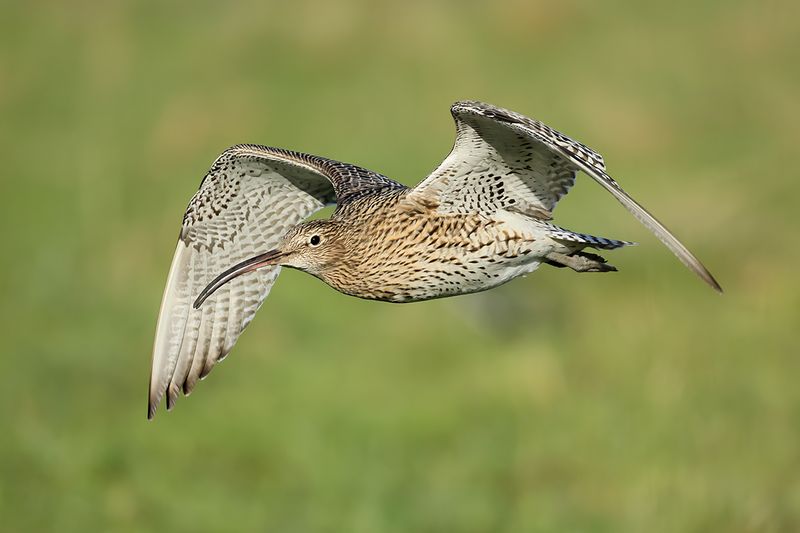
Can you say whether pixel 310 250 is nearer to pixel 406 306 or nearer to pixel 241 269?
pixel 241 269

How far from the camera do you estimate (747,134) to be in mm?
25672

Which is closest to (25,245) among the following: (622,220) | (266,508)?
(266,508)

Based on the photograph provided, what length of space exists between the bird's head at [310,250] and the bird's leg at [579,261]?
1.44m

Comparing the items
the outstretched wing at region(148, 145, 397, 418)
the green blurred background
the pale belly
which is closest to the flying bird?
the pale belly

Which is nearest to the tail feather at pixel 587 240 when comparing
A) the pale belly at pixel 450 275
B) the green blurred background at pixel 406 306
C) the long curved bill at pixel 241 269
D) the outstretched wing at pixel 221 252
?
the pale belly at pixel 450 275

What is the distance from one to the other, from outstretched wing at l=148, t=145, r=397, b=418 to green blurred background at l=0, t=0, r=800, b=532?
15.7 feet

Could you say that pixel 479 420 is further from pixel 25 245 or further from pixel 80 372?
pixel 25 245

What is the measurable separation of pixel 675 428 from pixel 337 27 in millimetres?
9399

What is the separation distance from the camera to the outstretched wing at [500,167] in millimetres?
10391

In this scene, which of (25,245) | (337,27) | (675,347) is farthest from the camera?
(337,27)

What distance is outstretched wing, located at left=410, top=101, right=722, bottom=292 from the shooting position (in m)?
10.4

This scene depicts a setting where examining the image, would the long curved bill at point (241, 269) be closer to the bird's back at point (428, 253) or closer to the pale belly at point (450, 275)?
the bird's back at point (428, 253)

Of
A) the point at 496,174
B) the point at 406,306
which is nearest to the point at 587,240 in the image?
the point at 496,174

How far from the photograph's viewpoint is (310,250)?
37.7ft
